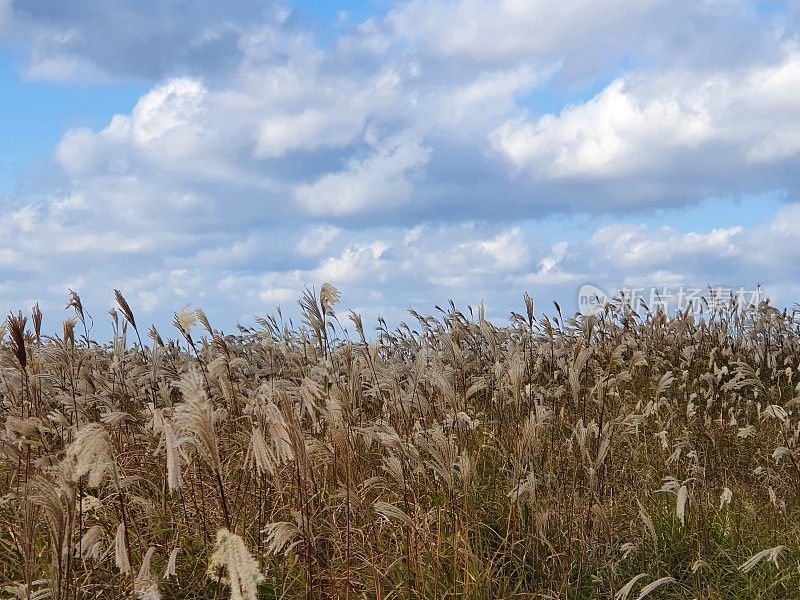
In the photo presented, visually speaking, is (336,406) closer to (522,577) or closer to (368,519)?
(368,519)

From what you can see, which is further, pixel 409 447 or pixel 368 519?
pixel 368 519

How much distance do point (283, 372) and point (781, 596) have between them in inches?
187

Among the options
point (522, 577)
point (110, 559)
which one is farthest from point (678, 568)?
point (110, 559)

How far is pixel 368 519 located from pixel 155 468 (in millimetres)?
1909

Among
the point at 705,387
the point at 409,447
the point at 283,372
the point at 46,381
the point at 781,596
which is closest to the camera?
the point at 409,447

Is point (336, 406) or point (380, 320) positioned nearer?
point (336, 406)

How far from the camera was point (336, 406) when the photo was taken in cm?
385

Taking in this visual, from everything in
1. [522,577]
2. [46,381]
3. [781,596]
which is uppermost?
[46,381]

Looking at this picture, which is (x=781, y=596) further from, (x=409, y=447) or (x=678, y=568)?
(x=409, y=447)

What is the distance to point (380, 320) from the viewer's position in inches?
405

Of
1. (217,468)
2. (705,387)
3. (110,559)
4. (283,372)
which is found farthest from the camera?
(705,387)

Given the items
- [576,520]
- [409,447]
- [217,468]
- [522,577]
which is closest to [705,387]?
[576,520]

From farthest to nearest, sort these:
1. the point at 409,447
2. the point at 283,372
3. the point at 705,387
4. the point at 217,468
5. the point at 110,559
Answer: the point at 705,387 < the point at 283,372 < the point at 110,559 < the point at 409,447 < the point at 217,468

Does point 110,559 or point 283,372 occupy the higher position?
point 283,372
